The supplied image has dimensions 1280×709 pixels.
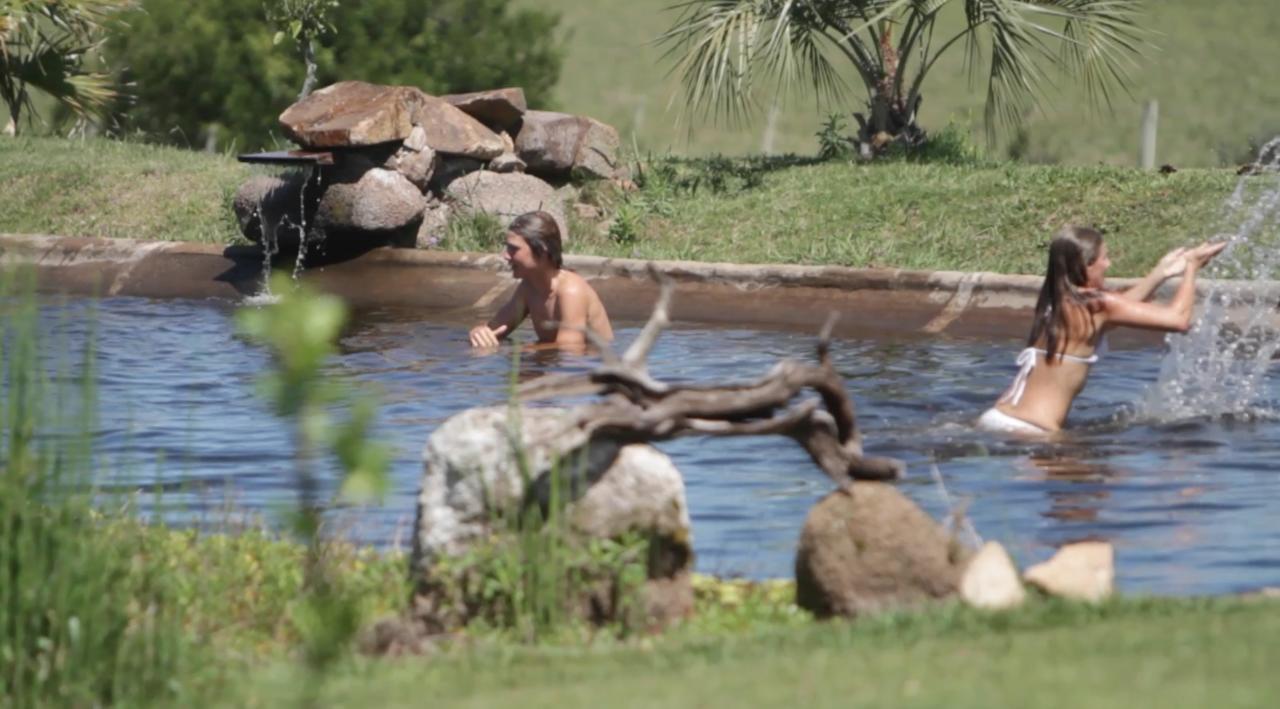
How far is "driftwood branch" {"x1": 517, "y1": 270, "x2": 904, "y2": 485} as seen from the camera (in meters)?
5.30

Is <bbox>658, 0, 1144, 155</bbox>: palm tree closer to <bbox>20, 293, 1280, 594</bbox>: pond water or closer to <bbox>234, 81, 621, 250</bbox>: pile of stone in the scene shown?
<bbox>234, 81, 621, 250</bbox>: pile of stone

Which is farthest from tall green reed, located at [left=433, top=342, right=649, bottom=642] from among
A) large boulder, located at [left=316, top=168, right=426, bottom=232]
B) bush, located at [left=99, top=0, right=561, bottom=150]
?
bush, located at [left=99, top=0, right=561, bottom=150]

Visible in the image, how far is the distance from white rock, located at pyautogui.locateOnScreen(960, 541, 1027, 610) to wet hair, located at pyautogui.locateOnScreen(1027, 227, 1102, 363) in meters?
3.73

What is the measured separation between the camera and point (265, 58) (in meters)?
22.9

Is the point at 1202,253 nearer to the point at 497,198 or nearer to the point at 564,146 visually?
the point at 497,198

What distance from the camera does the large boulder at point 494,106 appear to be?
14891 mm

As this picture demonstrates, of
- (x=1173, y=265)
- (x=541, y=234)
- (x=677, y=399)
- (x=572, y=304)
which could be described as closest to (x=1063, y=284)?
(x=1173, y=265)

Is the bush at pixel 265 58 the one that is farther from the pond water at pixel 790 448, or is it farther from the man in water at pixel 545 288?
the man in water at pixel 545 288

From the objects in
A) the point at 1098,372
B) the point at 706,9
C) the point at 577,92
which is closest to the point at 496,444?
the point at 1098,372

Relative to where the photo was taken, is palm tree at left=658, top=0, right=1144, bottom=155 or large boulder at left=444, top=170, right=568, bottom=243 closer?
large boulder at left=444, top=170, right=568, bottom=243

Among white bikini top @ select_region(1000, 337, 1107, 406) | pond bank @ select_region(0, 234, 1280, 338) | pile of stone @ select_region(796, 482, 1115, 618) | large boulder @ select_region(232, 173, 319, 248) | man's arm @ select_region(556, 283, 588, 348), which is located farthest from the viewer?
large boulder @ select_region(232, 173, 319, 248)

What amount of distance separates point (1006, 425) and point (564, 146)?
23.4 ft

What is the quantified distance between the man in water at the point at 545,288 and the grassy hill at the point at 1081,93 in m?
23.6

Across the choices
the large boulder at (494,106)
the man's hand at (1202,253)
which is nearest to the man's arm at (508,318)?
the large boulder at (494,106)
